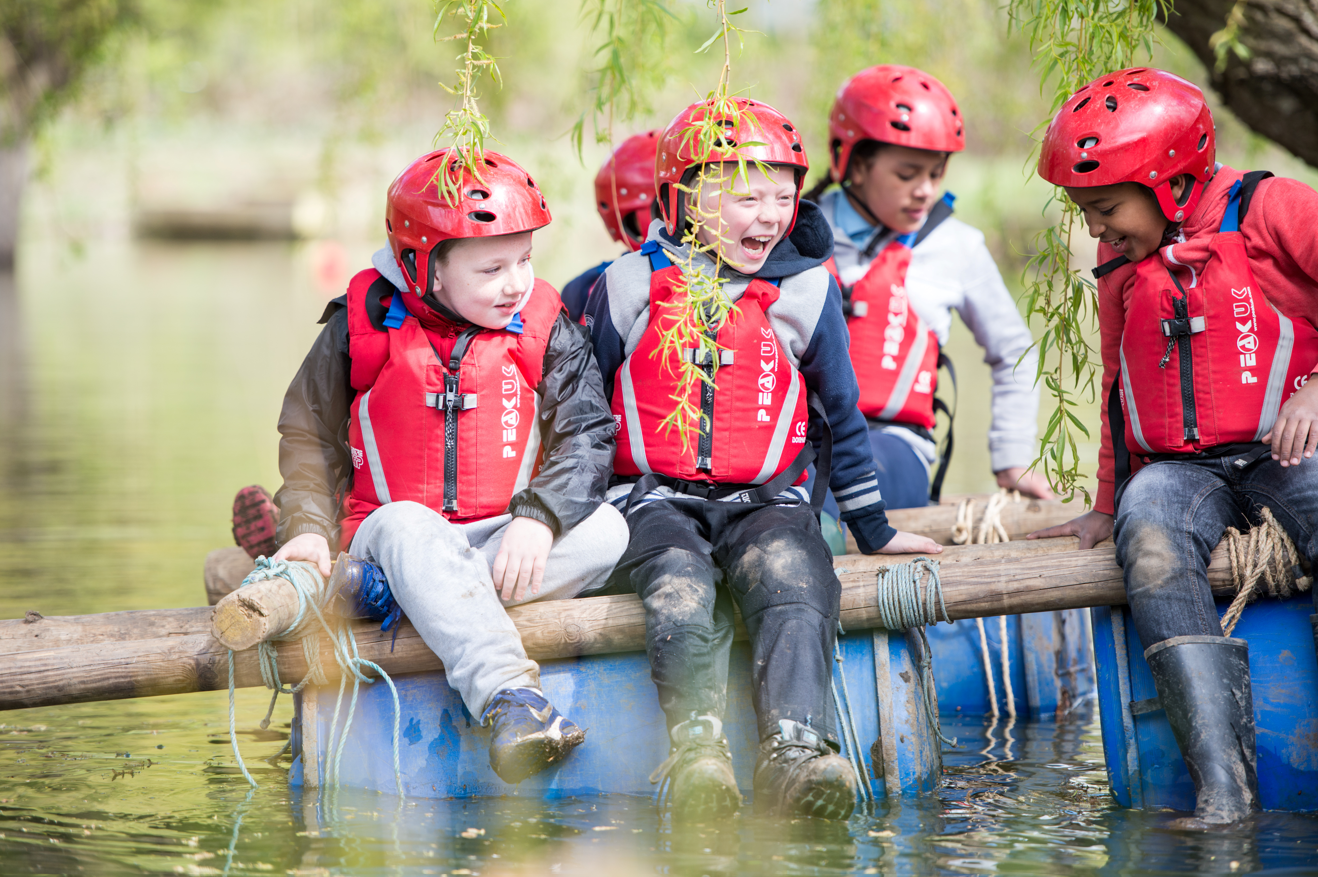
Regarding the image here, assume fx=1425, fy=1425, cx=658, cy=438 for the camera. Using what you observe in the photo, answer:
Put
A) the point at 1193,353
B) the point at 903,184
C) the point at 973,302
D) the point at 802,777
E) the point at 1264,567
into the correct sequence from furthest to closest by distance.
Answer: the point at 973,302 < the point at 903,184 < the point at 1193,353 < the point at 1264,567 < the point at 802,777

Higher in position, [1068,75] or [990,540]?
[1068,75]

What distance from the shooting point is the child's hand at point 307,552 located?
365cm

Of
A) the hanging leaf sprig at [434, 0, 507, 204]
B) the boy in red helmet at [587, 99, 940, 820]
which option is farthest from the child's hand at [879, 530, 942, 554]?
the hanging leaf sprig at [434, 0, 507, 204]

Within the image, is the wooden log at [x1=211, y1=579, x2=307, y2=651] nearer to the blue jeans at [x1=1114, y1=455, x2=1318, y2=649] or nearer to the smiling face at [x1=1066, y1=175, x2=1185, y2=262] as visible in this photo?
the blue jeans at [x1=1114, y1=455, x2=1318, y2=649]

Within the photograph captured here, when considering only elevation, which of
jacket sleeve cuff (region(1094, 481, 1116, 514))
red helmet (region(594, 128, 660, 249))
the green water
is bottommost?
the green water

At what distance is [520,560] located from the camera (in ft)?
11.7

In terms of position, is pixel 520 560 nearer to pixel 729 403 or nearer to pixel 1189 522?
pixel 729 403

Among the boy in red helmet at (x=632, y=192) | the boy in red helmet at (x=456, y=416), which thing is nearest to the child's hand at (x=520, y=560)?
the boy in red helmet at (x=456, y=416)

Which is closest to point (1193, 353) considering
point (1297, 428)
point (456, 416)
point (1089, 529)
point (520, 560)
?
point (1297, 428)

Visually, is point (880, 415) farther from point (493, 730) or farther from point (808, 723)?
point (493, 730)

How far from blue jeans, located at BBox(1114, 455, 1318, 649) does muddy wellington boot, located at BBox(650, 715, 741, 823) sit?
1077 millimetres

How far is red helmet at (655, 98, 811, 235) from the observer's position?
3.66 metres

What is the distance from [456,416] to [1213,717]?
2.02 metres

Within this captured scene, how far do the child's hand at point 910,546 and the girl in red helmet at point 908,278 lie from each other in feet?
3.03
